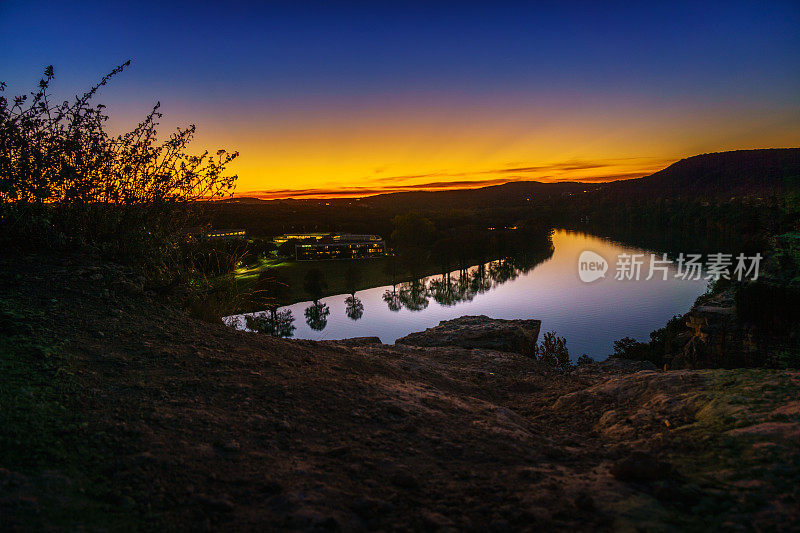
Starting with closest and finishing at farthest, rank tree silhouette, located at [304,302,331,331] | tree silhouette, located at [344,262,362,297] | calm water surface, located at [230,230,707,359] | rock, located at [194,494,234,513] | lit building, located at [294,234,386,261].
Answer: rock, located at [194,494,234,513] < calm water surface, located at [230,230,707,359] < tree silhouette, located at [304,302,331,331] < tree silhouette, located at [344,262,362,297] < lit building, located at [294,234,386,261]

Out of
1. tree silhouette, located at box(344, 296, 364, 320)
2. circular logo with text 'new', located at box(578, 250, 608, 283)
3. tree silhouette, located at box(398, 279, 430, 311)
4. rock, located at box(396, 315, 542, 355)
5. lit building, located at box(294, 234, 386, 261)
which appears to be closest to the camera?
rock, located at box(396, 315, 542, 355)

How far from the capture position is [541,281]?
183ft

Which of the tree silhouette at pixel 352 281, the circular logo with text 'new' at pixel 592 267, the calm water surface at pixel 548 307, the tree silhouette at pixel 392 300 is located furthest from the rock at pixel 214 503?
the circular logo with text 'new' at pixel 592 267

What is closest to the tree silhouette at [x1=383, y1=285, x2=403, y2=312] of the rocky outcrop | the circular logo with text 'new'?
the circular logo with text 'new'

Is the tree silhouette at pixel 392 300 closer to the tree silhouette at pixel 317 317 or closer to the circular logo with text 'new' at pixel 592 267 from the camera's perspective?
the tree silhouette at pixel 317 317

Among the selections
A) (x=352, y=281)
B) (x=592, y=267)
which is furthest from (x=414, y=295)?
(x=592, y=267)

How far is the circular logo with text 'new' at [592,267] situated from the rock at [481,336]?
4835 centimetres

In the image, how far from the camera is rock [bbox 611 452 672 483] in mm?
2555

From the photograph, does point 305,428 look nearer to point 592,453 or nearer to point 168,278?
point 592,453

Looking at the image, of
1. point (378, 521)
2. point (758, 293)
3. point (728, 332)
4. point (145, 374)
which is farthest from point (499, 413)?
point (728, 332)

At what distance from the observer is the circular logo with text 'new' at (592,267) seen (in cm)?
5681

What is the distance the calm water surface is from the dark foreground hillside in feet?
91.1

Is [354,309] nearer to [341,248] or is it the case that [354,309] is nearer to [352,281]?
[352,281]

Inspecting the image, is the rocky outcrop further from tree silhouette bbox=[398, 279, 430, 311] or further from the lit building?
the lit building
